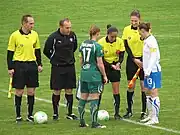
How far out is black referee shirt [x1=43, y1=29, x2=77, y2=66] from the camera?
15891 mm

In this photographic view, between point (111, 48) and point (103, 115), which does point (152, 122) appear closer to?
point (103, 115)

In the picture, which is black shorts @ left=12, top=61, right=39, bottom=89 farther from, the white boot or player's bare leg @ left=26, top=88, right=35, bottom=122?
the white boot

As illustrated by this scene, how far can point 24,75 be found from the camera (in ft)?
51.5

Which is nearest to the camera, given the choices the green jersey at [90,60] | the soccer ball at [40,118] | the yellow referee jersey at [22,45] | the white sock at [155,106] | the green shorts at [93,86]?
the green jersey at [90,60]

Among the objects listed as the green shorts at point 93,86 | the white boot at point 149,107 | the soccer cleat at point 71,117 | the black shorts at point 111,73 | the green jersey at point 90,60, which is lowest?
the soccer cleat at point 71,117

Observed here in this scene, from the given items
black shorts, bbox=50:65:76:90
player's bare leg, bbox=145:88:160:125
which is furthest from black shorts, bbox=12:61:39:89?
player's bare leg, bbox=145:88:160:125

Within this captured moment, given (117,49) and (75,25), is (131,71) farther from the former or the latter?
(75,25)

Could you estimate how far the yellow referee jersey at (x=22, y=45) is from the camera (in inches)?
615

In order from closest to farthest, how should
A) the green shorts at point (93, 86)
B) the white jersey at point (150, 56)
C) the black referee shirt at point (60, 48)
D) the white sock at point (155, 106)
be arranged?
the green shorts at point (93, 86) < the white jersey at point (150, 56) < the white sock at point (155, 106) < the black referee shirt at point (60, 48)

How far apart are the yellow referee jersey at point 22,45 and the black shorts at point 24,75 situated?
13cm

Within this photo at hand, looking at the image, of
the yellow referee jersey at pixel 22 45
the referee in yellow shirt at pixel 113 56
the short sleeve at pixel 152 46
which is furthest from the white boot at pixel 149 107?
the yellow referee jersey at pixel 22 45

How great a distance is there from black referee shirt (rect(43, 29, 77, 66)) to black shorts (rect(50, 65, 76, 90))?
0.12 m

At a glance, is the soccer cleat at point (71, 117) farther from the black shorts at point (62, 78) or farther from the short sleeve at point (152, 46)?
the short sleeve at point (152, 46)

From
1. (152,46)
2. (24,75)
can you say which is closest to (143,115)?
(152,46)
